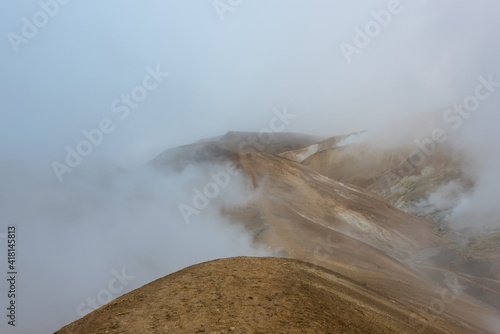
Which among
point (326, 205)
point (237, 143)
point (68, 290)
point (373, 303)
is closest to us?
point (373, 303)

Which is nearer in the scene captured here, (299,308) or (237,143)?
(299,308)

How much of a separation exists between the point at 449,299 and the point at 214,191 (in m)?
21.3

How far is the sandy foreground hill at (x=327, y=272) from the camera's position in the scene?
8.70 metres

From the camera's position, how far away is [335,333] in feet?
26.9

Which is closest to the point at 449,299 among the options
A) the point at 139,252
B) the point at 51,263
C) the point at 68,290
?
the point at 139,252

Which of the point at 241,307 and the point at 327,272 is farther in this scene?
the point at 327,272

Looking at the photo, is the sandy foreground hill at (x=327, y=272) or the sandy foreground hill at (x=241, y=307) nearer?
the sandy foreground hill at (x=241, y=307)

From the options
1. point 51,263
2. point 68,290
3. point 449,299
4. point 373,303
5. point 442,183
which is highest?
point 51,263

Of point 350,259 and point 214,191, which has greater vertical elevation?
point 214,191

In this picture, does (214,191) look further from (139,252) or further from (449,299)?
(449,299)

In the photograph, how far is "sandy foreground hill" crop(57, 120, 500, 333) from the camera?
8.70 metres

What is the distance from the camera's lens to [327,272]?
50.8ft

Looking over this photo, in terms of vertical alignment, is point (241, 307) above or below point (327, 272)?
above

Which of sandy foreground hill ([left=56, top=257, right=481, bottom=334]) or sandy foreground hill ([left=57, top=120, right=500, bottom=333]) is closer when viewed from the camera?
sandy foreground hill ([left=56, top=257, right=481, bottom=334])
